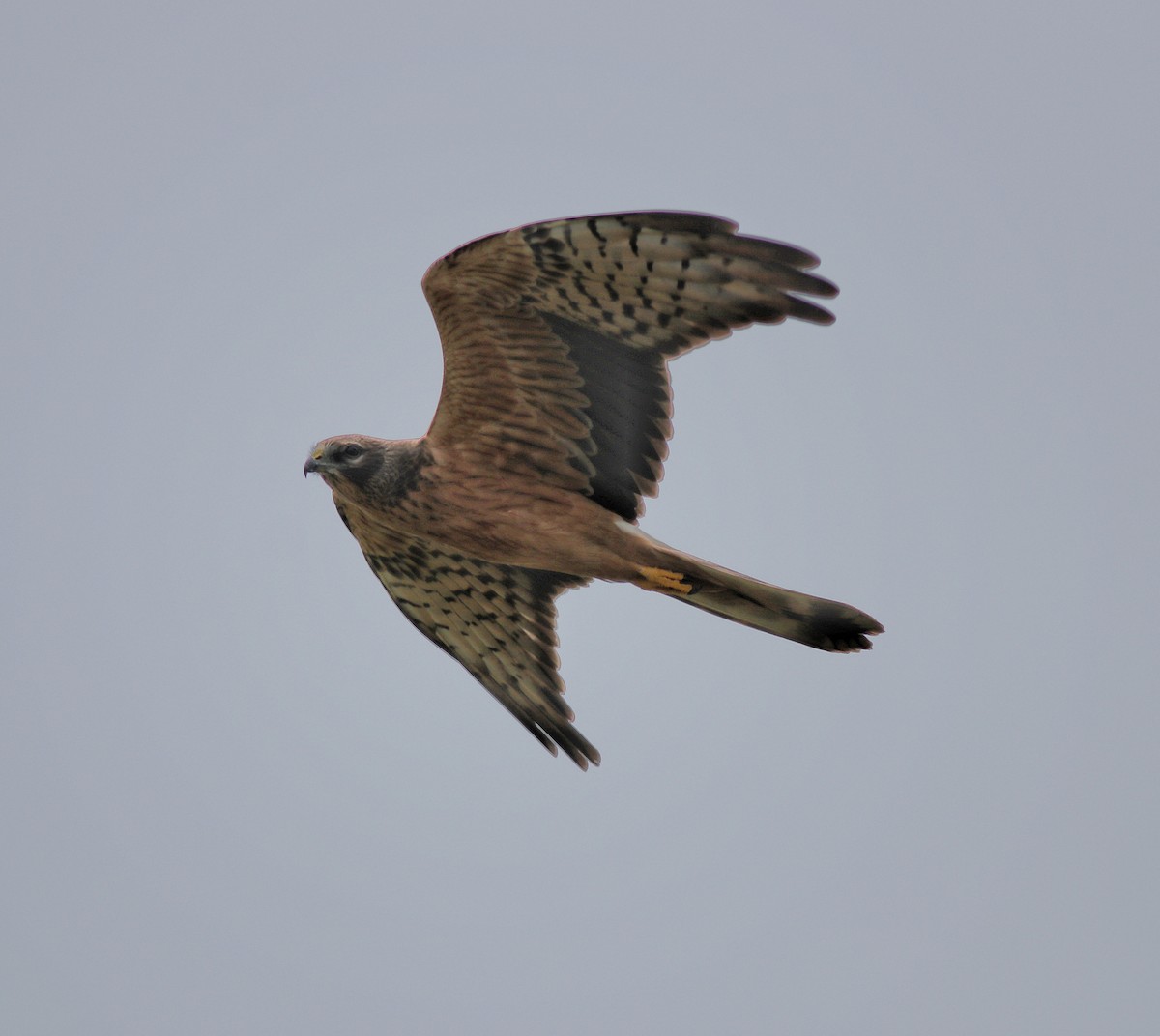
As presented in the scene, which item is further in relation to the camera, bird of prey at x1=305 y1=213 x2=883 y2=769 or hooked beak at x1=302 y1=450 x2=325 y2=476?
hooked beak at x1=302 y1=450 x2=325 y2=476

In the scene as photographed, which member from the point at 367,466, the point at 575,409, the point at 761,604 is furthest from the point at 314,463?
the point at 761,604

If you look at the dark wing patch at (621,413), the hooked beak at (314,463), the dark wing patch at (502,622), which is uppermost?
the dark wing patch at (621,413)

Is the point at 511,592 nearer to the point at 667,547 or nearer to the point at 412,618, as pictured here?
the point at 412,618

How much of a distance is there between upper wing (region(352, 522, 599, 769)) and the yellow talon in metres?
1.07

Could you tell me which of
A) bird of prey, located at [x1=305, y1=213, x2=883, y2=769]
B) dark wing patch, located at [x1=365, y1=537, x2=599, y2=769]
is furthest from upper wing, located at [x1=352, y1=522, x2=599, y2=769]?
bird of prey, located at [x1=305, y1=213, x2=883, y2=769]

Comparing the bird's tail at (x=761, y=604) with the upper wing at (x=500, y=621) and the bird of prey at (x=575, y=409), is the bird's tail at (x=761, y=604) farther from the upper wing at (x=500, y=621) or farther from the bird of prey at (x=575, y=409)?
the upper wing at (x=500, y=621)

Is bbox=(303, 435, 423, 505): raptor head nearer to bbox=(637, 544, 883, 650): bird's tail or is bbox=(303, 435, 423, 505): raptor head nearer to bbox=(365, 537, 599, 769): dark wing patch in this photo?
bbox=(365, 537, 599, 769): dark wing patch

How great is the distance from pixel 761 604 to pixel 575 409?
1.56 m

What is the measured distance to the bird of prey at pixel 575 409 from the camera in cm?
817

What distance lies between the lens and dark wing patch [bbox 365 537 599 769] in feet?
32.9

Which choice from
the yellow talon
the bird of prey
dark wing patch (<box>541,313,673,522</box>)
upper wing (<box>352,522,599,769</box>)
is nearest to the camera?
the bird of prey

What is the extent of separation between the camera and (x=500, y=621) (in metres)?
10.2

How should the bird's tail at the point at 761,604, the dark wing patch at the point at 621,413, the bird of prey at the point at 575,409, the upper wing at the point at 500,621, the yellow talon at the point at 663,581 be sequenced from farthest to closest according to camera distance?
the upper wing at the point at 500,621, the yellow talon at the point at 663,581, the dark wing patch at the point at 621,413, the bird's tail at the point at 761,604, the bird of prey at the point at 575,409

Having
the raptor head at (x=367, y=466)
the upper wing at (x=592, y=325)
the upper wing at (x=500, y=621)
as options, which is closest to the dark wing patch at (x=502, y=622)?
the upper wing at (x=500, y=621)
